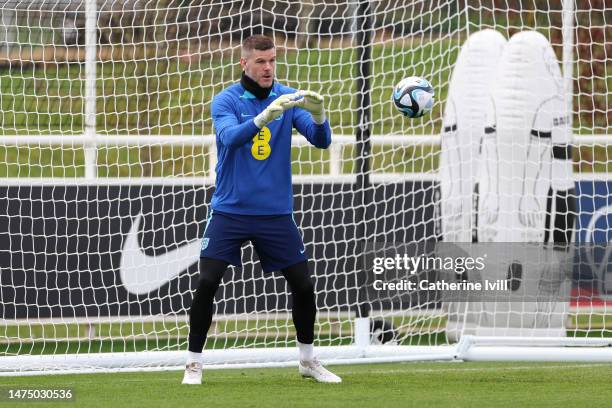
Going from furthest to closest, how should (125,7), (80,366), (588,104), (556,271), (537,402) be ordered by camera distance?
(588,104)
(556,271)
(125,7)
(80,366)
(537,402)

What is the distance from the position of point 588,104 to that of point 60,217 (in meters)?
8.58

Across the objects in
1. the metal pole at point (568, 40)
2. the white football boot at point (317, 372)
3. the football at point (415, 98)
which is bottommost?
the white football boot at point (317, 372)

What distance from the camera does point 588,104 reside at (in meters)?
16.0

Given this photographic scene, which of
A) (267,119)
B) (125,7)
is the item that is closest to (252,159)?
(267,119)

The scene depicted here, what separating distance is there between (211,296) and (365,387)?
3.28 feet

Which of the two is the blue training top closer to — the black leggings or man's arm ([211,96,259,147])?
man's arm ([211,96,259,147])

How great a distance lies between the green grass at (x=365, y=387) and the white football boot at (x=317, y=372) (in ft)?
0.19

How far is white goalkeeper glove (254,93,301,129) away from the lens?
6.59m

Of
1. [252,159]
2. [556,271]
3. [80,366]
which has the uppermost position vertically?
[252,159]

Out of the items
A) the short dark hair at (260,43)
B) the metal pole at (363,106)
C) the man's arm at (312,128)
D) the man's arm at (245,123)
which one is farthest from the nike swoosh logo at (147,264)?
the short dark hair at (260,43)

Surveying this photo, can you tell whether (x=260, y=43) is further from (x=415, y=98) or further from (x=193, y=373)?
(x=193, y=373)

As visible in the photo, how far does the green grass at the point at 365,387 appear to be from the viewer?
6.31 metres

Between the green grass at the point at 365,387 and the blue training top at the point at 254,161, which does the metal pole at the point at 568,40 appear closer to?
the green grass at the point at 365,387

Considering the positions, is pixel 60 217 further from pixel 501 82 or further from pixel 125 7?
pixel 501 82
